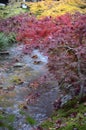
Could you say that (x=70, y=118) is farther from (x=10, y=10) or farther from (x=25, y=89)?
(x=10, y=10)

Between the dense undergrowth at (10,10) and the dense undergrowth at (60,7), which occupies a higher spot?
the dense undergrowth at (60,7)

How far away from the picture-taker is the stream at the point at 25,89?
744 centimetres

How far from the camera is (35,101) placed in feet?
26.9

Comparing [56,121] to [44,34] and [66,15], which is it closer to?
[44,34]

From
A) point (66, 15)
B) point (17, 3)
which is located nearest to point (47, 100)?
point (66, 15)

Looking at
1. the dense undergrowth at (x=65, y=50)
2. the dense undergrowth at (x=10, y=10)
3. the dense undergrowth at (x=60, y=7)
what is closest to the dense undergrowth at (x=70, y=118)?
the dense undergrowth at (x=65, y=50)

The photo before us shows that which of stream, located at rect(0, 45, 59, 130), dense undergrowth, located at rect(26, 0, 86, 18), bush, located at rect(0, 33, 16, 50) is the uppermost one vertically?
dense undergrowth, located at rect(26, 0, 86, 18)

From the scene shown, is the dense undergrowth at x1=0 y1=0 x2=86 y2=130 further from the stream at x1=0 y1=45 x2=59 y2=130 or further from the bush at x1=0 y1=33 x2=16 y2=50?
the stream at x1=0 y1=45 x2=59 y2=130

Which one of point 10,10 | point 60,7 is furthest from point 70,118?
point 10,10

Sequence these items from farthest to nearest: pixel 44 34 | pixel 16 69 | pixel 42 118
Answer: pixel 44 34 < pixel 16 69 < pixel 42 118

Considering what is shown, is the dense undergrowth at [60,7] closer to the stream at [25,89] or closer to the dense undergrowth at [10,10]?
the stream at [25,89]

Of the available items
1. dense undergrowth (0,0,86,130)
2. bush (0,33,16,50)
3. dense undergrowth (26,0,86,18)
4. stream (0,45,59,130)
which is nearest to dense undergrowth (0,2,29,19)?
bush (0,33,16,50)

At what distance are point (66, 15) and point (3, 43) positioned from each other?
3.65m

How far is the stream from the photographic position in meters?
7.44
